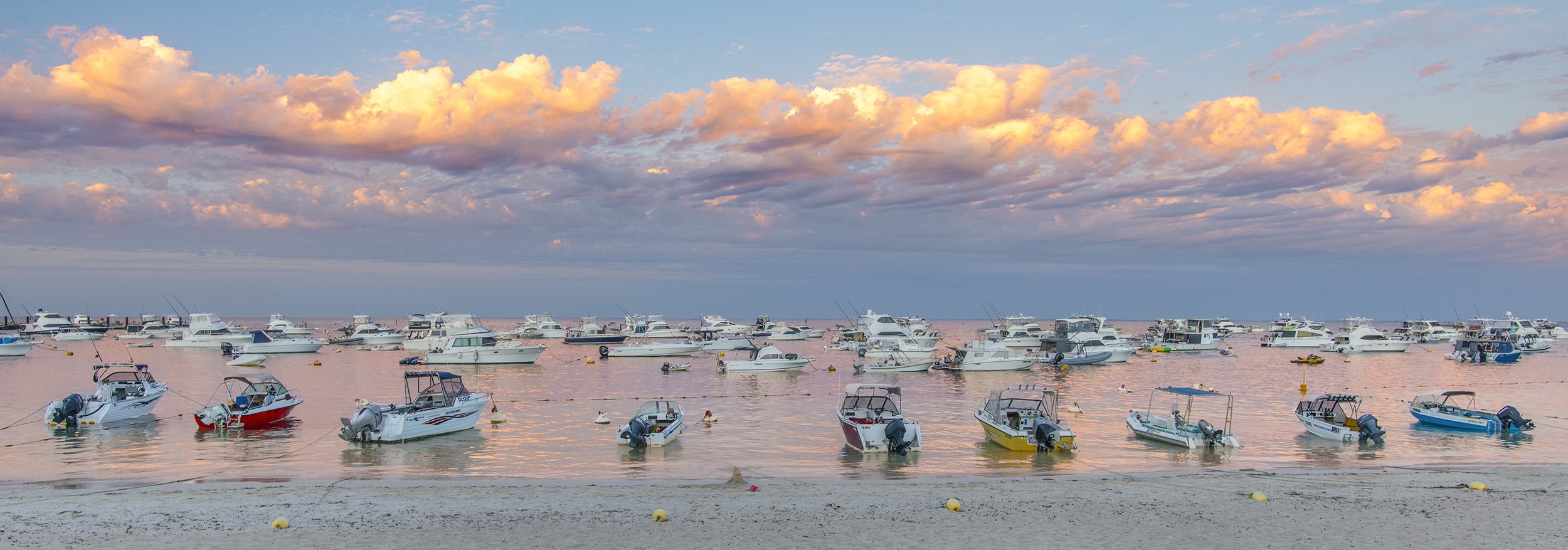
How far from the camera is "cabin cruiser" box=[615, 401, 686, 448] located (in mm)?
29203

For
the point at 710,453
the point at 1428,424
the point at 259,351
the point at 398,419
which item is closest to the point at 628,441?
the point at 710,453

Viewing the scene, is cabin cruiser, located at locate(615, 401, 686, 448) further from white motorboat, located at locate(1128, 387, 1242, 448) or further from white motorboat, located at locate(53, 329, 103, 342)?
white motorboat, located at locate(53, 329, 103, 342)

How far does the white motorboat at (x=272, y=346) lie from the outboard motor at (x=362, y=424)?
66591 millimetres

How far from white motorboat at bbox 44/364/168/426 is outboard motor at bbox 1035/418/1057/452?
114 feet

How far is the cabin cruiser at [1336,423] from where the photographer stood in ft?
101

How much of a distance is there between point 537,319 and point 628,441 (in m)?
116

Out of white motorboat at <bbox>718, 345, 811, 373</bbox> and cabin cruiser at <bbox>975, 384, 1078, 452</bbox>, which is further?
white motorboat at <bbox>718, 345, 811, 373</bbox>

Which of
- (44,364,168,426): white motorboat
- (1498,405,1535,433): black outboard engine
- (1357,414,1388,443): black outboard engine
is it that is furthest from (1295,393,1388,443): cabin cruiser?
(44,364,168,426): white motorboat

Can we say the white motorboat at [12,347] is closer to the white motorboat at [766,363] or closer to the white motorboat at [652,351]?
the white motorboat at [652,351]

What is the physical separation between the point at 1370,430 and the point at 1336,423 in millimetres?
1694

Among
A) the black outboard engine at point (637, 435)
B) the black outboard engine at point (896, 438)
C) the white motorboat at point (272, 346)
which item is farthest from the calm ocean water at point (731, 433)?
the white motorboat at point (272, 346)

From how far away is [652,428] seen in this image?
29672mm

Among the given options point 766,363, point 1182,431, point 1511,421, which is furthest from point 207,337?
point 1511,421

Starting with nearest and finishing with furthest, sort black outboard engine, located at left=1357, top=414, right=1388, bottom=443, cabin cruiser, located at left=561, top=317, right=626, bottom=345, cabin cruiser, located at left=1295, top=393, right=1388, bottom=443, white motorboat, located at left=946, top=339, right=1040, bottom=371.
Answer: black outboard engine, located at left=1357, top=414, right=1388, bottom=443
cabin cruiser, located at left=1295, top=393, right=1388, bottom=443
white motorboat, located at left=946, top=339, right=1040, bottom=371
cabin cruiser, located at left=561, top=317, right=626, bottom=345
